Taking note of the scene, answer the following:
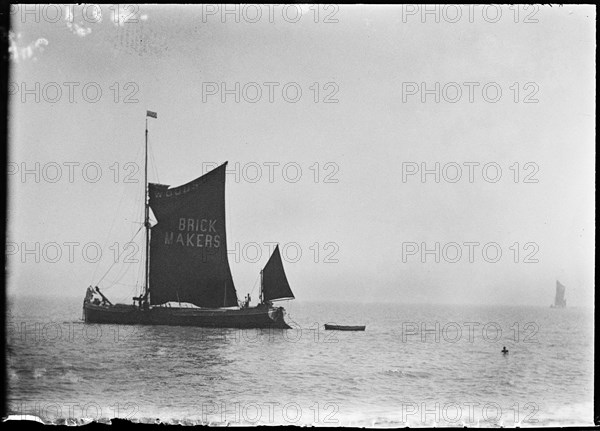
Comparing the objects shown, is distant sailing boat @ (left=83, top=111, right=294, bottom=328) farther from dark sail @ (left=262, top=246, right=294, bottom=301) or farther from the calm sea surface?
the calm sea surface

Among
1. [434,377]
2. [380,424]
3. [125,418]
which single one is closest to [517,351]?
[434,377]

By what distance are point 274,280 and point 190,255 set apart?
3.60m

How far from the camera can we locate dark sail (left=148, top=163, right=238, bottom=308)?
45.9ft

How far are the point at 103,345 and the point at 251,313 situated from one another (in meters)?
7.25

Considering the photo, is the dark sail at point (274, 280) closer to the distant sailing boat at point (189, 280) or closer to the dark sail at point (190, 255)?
the distant sailing boat at point (189, 280)

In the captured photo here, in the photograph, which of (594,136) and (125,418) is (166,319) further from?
(594,136)

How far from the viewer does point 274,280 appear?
484 inches

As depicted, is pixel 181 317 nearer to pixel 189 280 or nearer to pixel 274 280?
pixel 189 280

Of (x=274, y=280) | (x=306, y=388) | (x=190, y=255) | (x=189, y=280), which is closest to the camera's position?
(x=306, y=388)

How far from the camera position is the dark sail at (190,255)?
551 inches

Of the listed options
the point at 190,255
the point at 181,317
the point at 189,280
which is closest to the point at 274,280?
the point at 189,280

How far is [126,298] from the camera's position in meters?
Result: 14.8

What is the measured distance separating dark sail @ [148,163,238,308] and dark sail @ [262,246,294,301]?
85 cm

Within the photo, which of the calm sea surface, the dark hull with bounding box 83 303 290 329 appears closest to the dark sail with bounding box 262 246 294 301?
the dark hull with bounding box 83 303 290 329
